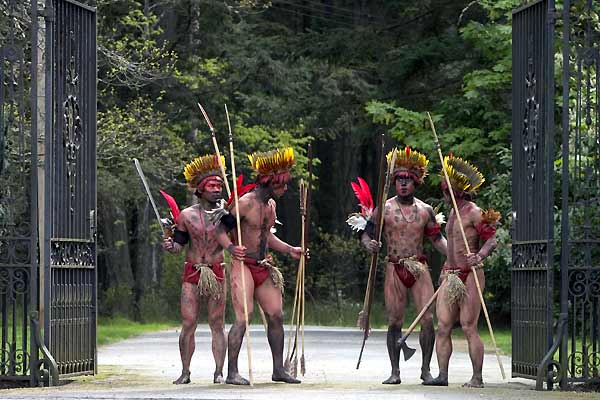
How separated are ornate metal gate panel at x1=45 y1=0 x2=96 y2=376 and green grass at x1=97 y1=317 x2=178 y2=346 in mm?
9700

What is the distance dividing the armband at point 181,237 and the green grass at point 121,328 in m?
10.2

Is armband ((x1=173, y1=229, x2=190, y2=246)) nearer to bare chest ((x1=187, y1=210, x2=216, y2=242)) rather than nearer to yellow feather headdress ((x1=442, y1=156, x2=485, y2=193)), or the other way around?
bare chest ((x1=187, y1=210, x2=216, y2=242))

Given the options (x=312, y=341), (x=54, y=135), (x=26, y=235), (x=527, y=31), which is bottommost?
(x=312, y=341)

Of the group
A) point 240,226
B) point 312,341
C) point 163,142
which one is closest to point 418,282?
point 240,226

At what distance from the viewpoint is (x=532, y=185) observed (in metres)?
17.1

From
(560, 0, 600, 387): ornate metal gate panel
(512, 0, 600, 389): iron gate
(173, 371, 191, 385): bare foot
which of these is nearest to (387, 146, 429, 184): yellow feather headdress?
(512, 0, 600, 389): iron gate

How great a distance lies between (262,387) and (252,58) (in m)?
28.0

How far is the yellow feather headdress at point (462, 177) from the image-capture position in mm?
17469

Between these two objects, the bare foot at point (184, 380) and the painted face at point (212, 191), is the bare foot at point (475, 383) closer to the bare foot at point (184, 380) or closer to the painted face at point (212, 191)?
the bare foot at point (184, 380)

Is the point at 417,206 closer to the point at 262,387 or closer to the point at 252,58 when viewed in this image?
the point at 262,387

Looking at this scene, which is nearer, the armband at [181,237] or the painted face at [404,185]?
the armband at [181,237]

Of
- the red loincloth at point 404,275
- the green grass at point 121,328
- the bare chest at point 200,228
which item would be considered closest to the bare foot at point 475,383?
the red loincloth at point 404,275

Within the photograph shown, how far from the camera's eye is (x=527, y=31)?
17.4 meters

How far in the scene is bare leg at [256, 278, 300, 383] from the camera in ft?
55.3
